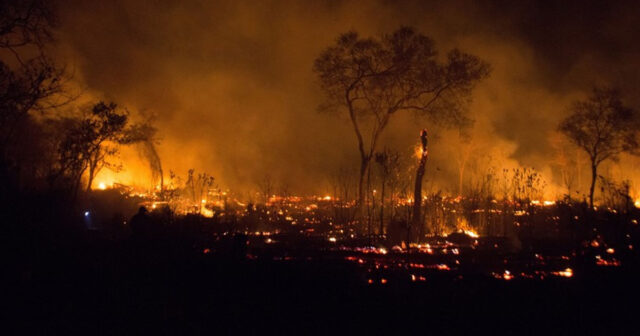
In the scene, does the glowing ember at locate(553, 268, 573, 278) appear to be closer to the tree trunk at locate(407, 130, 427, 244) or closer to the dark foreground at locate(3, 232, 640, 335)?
the dark foreground at locate(3, 232, 640, 335)

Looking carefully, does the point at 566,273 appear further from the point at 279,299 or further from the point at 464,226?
the point at 464,226

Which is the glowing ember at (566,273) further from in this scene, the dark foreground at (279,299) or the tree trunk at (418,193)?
the tree trunk at (418,193)

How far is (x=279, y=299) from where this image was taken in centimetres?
618

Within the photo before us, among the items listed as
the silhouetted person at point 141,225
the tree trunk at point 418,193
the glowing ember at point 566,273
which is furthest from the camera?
the tree trunk at point 418,193

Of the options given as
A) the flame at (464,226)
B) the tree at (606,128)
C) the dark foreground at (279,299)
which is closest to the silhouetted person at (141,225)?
A: the dark foreground at (279,299)

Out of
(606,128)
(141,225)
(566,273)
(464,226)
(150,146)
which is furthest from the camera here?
(150,146)

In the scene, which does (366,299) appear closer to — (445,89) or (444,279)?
(444,279)

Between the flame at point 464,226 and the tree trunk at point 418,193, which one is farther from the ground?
the tree trunk at point 418,193

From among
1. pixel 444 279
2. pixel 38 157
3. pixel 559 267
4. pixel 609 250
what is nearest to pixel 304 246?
pixel 444 279

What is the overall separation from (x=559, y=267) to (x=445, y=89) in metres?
9.46

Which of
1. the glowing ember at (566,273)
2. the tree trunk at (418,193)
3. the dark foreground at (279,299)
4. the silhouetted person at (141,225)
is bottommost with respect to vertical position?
the dark foreground at (279,299)

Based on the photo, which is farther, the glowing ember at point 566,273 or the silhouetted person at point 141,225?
the silhouetted person at point 141,225

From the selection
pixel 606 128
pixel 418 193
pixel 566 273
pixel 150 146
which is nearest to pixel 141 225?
pixel 418 193

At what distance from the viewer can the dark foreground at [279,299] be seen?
522 centimetres
